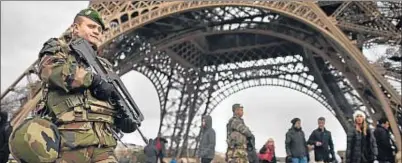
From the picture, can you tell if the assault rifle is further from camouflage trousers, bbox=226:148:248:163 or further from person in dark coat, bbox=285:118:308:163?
person in dark coat, bbox=285:118:308:163

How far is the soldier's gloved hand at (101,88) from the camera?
10.1ft

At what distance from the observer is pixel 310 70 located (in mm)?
26688

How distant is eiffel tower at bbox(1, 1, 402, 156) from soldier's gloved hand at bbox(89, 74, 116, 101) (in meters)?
13.8

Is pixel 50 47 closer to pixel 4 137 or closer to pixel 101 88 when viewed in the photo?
pixel 101 88

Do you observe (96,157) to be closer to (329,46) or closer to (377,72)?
(377,72)

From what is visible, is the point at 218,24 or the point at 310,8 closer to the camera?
the point at 310,8

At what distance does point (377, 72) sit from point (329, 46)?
3613 millimetres

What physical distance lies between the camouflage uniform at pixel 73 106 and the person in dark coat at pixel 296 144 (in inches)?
267

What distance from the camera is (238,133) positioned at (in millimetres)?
8086

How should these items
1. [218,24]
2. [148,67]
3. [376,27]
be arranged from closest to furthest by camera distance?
[376,27] → [218,24] → [148,67]

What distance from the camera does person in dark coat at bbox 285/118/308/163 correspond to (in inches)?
381

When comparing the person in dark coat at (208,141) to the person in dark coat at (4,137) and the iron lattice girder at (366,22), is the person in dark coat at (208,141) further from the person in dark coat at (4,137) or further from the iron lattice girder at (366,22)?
the iron lattice girder at (366,22)

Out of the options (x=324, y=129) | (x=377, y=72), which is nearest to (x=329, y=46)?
(x=377, y=72)

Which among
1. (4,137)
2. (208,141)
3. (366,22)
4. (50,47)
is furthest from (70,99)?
(366,22)
